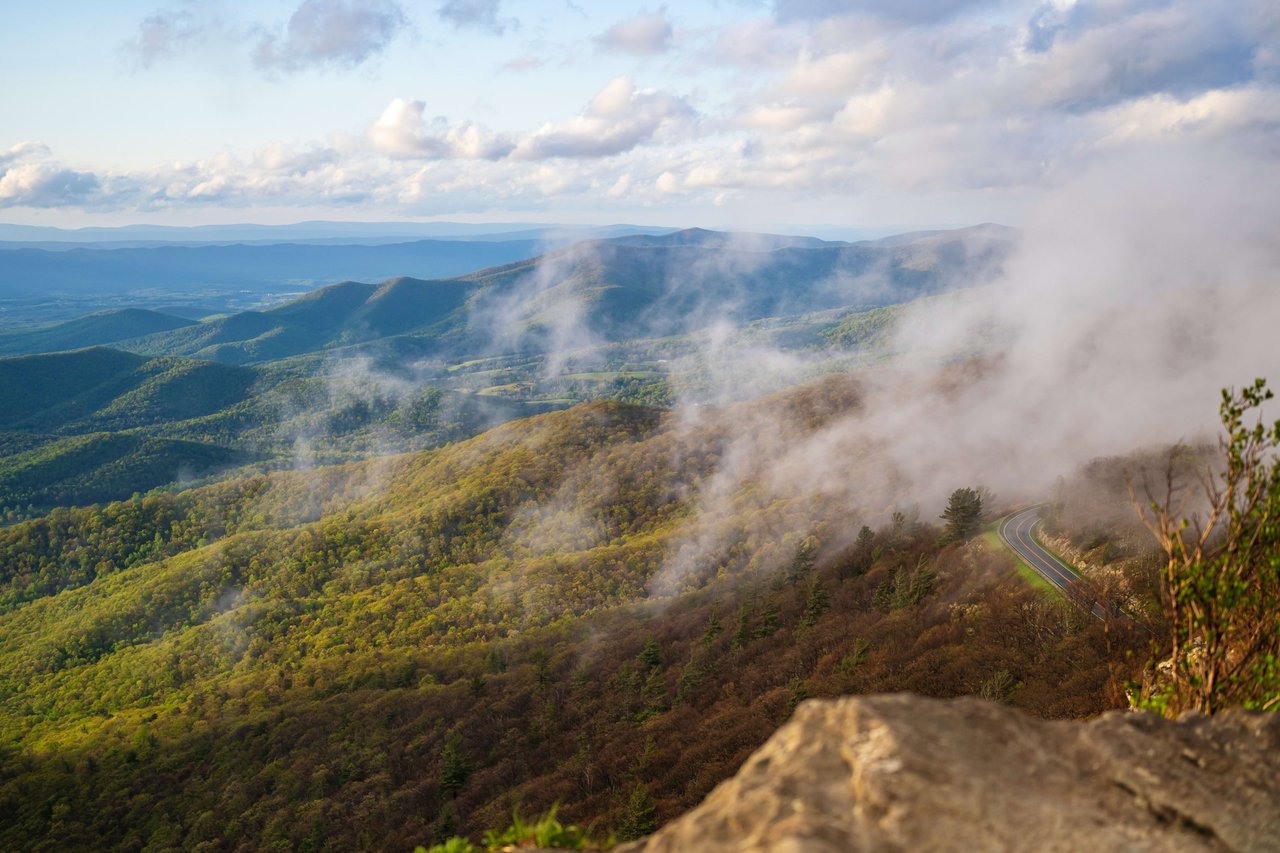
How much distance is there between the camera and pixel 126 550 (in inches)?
6914

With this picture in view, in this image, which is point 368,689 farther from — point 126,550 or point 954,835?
point 126,550

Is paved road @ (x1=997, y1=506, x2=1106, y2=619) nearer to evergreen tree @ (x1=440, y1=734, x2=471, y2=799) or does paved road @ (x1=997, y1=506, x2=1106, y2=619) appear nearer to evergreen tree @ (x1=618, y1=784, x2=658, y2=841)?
evergreen tree @ (x1=618, y1=784, x2=658, y2=841)

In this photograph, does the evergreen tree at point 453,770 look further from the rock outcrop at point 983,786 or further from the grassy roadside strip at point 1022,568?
the rock outcrop at point 983,786

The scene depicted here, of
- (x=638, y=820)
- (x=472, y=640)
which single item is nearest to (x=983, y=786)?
(x=638, y=820)

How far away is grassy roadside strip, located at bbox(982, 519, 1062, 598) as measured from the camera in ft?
189

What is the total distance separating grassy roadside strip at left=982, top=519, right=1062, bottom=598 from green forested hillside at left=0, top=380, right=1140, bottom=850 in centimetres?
188

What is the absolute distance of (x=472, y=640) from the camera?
113875 mm

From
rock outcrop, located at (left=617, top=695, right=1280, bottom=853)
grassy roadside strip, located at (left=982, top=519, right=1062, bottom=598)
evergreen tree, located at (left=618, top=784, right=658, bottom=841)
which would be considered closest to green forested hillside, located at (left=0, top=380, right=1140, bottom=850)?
evergreen tree, located at (left=618, top=784, right=658, bottom=841)

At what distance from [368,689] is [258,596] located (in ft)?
199

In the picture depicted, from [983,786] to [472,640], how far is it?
115 metres

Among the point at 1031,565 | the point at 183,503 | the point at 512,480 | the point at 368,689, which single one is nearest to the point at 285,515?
the point at 183,503

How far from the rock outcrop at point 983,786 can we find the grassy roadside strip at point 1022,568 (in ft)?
175

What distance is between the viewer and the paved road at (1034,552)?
188 ft

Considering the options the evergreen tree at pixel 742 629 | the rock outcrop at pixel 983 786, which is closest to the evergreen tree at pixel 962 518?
the evergreen tree at pixel 742 629
